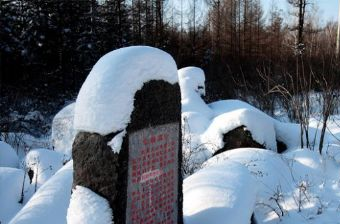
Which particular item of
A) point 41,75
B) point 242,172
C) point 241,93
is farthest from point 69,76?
point 242,172

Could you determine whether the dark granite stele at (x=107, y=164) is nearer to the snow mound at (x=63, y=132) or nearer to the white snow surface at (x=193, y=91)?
the white snow surface at (x=193, y=91)

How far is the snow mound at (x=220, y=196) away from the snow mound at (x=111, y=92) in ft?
3.80

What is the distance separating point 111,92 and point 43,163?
14.2 feet

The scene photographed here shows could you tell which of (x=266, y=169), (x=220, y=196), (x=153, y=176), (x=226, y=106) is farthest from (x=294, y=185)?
(x=226, y=106)

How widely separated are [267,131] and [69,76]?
1291 cm

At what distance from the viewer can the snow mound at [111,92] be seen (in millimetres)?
2283

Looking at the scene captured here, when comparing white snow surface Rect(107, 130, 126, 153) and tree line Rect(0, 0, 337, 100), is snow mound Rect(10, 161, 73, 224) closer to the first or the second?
white snow surface Rect(107, 130, 126, 153)

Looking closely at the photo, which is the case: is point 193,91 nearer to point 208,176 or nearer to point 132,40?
point 208,176

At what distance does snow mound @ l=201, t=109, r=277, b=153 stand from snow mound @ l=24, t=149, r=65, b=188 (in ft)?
8.33

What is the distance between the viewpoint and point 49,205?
3264 mm

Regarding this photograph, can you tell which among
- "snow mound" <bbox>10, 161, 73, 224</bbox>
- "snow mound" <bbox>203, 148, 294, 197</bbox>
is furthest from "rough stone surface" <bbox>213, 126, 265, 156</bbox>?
"snow mound" <bbox>10, 161, 73, 224</bbox>

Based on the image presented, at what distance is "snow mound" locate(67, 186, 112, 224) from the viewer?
2.23 metres

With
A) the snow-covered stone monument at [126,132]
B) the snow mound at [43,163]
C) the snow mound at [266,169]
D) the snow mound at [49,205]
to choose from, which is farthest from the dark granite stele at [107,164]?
the snow mound at [43,163]

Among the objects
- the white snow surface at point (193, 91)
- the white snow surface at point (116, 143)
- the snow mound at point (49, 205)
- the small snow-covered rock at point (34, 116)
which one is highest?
the white snow surface at point (116, 143)
